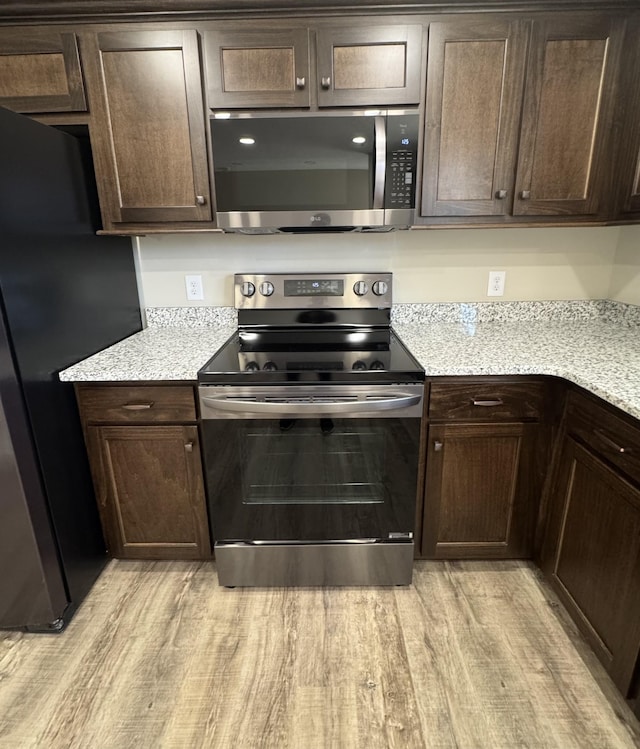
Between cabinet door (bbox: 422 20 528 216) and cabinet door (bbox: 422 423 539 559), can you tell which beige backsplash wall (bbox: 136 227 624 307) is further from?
cabinet door (bbox: 422 423 539 559)

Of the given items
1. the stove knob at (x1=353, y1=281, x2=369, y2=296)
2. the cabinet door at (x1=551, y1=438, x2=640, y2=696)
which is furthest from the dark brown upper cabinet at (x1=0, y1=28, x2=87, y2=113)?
the cabinet door at (x1=551, y1=438, x2=640, y2=696)

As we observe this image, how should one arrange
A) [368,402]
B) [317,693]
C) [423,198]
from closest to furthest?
[317,693], [368,402], [423,198]

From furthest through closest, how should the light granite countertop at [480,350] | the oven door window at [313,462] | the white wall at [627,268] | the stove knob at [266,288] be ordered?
the stove knob at [266,288] < the white wall at [627,268] < the oven door window at [313,462] < the light granite countertop at [480,350]

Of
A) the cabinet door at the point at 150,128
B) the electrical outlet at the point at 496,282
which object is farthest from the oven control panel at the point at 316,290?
the electrical outlet at the point at 496,282

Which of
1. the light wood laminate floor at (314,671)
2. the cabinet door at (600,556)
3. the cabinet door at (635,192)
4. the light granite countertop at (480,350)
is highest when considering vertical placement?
the cabinet door at (635,192)

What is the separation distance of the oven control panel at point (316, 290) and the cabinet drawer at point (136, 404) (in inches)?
25.4

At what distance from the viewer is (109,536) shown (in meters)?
1.73

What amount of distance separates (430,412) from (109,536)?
1383 millimetres

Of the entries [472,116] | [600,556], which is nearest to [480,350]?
[600,556]

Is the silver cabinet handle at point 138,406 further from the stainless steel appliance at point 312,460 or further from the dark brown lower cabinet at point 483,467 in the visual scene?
the dark brown lower cabinet at point 483,467

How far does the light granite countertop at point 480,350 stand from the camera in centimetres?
138

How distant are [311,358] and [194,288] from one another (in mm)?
822

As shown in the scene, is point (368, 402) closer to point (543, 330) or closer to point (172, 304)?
point (543, 330)

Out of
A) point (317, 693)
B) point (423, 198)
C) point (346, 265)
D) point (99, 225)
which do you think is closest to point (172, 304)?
point (99, 225)
